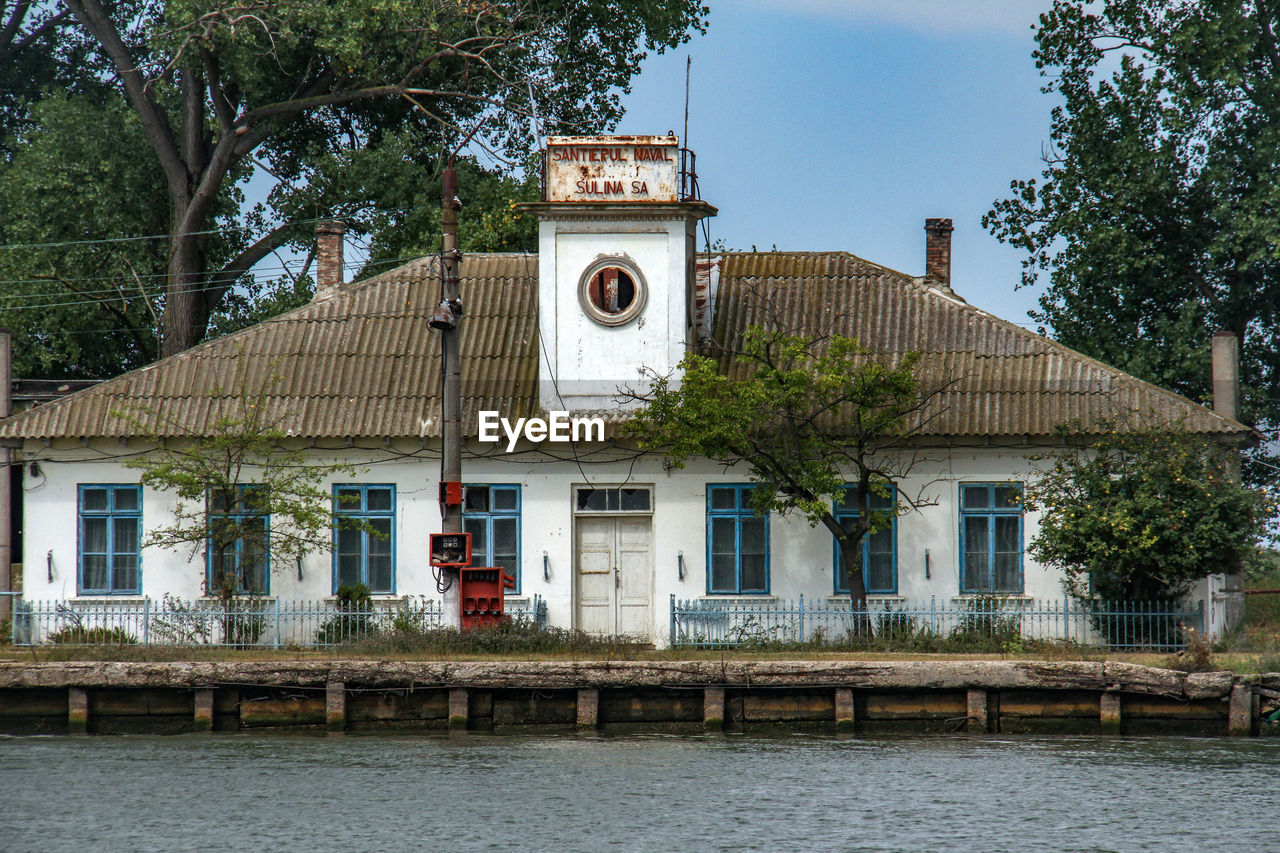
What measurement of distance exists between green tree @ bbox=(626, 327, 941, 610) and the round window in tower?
1.18m

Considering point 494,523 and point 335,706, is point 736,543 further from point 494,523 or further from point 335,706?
point 335,706

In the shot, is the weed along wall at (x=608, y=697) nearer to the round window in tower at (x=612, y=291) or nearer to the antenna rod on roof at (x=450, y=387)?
the antenna rod on roof at (x=450, y=387)

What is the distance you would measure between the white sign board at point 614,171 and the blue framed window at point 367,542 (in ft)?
17.8

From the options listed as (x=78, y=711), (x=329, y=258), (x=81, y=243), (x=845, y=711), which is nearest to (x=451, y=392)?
(x=78, y=711)

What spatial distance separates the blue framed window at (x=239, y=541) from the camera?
77.0 feet

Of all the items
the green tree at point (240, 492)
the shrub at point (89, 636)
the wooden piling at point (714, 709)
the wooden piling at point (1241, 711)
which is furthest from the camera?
the green tree at point (240, 492)

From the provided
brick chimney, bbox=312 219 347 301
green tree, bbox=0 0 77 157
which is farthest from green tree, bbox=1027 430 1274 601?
green tree, bbox=0 0 77 157

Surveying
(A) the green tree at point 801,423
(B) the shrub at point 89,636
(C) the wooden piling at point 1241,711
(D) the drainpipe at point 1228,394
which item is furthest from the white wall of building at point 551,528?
(C) the wooden piling at point 1241,711

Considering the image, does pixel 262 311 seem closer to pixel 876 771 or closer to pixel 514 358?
pixel 514 358

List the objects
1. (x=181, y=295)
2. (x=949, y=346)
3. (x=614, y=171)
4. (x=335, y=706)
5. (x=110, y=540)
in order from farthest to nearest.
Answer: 1. (x=181, y=295)
2. (x=949, y=346)
3. (x=110, y=540)
4. (x=614, y=171)
5. (x=335, y=706)

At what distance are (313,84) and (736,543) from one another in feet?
55.6

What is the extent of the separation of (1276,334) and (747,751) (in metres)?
20.1

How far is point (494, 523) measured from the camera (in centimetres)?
2423

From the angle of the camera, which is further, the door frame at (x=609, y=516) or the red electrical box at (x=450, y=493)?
the door frame at (x=609, y=516)
